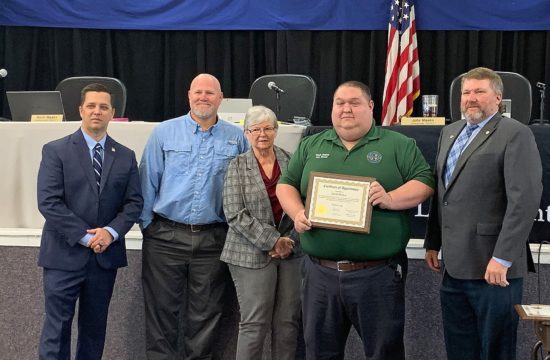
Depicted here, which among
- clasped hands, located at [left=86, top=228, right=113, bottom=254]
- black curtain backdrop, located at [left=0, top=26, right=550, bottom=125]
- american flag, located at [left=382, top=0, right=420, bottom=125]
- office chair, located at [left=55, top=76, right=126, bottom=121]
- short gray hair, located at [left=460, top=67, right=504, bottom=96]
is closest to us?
short gray hair, located at [left=460, top=67, right=504, bottom=96]

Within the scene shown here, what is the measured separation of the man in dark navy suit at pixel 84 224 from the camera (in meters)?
3.54

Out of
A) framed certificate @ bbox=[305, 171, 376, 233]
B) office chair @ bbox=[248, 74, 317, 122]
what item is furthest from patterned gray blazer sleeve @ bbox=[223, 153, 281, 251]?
office chair @ bbox=[248, 74, 317, 122]

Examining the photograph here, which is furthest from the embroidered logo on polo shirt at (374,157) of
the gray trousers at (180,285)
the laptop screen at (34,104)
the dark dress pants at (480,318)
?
the laptop screen at (34,104)

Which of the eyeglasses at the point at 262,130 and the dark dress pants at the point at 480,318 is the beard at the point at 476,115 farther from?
the eyeglasses at the point at 262,130

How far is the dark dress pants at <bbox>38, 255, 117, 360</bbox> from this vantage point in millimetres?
3561

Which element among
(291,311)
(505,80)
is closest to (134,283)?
(291,311)

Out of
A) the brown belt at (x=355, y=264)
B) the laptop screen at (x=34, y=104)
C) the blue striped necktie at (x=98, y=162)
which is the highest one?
the laptop screen at (x=34, y=104)

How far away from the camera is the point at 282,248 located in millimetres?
3578

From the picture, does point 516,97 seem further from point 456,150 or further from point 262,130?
point 262,130

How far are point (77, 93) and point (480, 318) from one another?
3860mm

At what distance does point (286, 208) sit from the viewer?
324 centimetres

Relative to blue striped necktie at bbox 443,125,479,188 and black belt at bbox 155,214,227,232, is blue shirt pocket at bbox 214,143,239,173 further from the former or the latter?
blue striped necktie at bbox 443,125,479,188

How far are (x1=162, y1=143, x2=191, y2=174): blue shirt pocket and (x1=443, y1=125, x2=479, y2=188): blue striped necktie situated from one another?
1.37 m

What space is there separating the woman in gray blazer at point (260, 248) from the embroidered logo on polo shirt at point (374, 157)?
64cm
